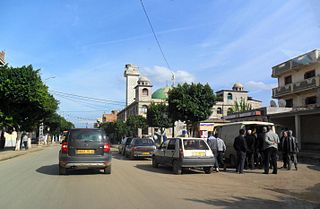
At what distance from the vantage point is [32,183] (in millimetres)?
12391

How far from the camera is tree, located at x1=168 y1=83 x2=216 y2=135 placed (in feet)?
112

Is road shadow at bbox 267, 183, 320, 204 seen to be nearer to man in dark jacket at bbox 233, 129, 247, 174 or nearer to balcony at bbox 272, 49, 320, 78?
man in dark jacket at bbox 233, 129, 247, 174

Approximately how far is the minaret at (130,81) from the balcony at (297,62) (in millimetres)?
68441

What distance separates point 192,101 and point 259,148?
17900mm

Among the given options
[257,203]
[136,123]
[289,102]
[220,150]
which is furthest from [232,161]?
[136,123]

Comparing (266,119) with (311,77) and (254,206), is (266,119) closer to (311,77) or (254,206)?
(311,77)

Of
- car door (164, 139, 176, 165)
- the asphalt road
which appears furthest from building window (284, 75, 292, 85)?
the asphalt road

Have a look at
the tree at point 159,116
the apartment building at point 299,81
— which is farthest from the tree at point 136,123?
the apartment building at point 299,81

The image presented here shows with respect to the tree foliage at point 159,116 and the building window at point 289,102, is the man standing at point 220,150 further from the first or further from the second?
the tree foliage at point 159,116

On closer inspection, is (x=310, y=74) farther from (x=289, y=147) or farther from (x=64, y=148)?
(x=64, y=148)

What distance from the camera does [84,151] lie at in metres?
14.6

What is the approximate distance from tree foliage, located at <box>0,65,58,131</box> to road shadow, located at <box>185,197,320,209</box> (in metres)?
30.0

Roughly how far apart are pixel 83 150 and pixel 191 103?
20.5 m

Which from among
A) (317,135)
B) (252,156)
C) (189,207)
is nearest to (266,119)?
(317,135)
